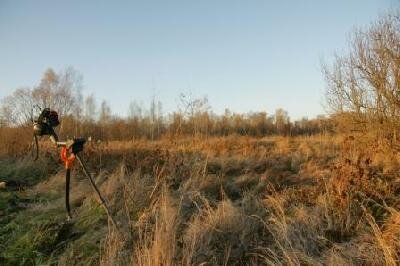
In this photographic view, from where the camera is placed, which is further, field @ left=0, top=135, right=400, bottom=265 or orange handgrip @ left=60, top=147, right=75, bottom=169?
field @ left=0, top=135, right=400, bottom=265

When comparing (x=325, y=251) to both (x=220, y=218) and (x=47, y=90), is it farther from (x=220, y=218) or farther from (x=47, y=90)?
(x=47, y=90)

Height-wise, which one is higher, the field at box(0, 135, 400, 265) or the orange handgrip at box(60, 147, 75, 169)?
the orange handgrip at box(60, 147, 75, 169)

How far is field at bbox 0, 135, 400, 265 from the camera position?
4.34 meters

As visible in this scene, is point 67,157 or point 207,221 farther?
point 207,221

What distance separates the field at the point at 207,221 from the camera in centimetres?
434

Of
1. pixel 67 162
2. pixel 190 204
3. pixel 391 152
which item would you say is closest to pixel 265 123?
pixel 391 152

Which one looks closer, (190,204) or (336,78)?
(190,204)

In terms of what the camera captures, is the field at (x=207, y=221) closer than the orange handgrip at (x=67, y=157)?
No

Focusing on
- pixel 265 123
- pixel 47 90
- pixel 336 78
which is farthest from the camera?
pixel 47 90

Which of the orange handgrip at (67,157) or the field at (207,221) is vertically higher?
the orange handgrip at (67,157)

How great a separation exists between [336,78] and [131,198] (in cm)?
1009

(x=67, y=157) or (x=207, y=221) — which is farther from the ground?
(x=67, y=157)

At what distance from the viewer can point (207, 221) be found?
518cm

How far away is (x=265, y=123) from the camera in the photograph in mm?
35469
